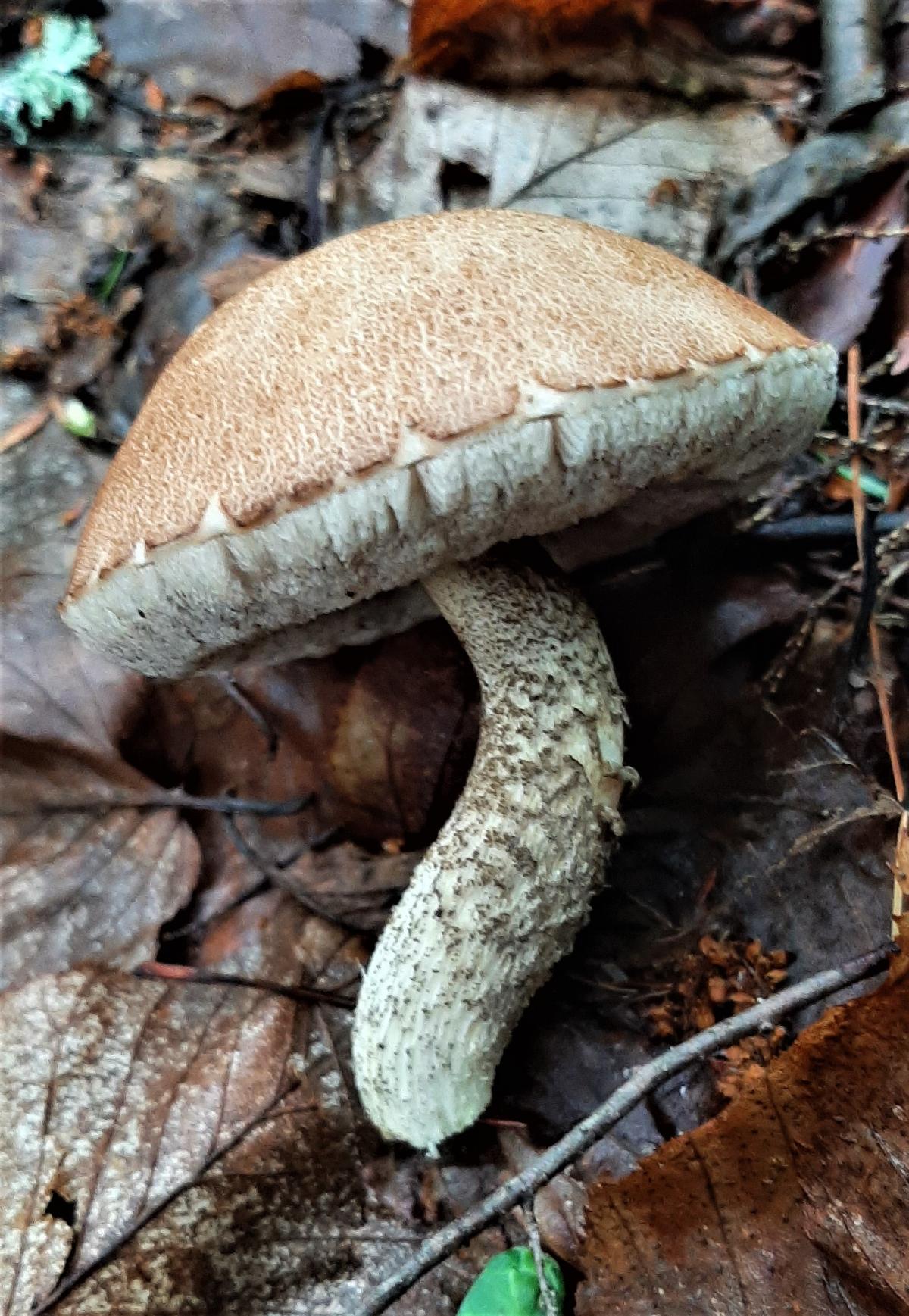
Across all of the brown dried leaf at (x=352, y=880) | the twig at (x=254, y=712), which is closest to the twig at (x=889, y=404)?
the brown dried leaf at (x=352, y=880)

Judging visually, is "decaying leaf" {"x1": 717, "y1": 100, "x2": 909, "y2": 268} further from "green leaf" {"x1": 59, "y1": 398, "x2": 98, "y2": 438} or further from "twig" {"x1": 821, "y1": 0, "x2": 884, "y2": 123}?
"green leaf" {"x1": 59, "y1": 398, "x2": 98, "y2": 438}

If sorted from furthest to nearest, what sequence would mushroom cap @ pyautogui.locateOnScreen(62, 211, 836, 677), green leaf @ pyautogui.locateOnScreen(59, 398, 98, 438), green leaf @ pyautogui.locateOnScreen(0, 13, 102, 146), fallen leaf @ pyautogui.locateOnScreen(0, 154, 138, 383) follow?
green leaf @ pyautogui.locateOnScreen(0, 13, 102, 146), fallen leaf @ pyautogui.locateOnScreen(0, 154, 138, 383), green leaf @ pyautogui.locateOnScreen(59, 398, 98, 438), mushroom cap @ pyautogui.locateOnScreen(62, 211, 836, 677)

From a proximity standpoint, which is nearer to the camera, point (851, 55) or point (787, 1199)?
point (787, 1199)

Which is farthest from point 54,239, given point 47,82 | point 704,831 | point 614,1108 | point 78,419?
point 614,1108

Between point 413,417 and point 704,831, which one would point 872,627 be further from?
point 413,417

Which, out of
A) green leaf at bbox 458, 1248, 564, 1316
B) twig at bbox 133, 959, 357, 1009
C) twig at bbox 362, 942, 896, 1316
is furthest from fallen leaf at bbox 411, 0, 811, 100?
green leaf at bbox 458, 1248, 564, 1316

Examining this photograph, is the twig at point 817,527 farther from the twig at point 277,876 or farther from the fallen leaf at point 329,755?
the twig at point 277,876

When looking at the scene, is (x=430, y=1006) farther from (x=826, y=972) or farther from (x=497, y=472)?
(x=497, y=472)
